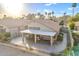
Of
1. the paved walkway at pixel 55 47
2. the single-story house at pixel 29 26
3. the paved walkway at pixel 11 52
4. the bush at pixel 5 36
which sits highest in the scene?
the single-story house at pixel 29 26

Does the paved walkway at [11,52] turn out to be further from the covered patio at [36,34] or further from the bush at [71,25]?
the bush at [71,25]

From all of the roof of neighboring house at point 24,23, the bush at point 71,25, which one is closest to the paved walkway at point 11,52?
the roof of neighboring house at point 24,23

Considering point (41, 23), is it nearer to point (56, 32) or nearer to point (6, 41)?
point (56, 32)

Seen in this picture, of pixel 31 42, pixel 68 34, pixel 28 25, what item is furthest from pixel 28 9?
pixel 68 34

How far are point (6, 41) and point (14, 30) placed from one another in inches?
5.0

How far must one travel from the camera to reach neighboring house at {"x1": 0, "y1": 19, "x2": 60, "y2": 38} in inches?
62.5

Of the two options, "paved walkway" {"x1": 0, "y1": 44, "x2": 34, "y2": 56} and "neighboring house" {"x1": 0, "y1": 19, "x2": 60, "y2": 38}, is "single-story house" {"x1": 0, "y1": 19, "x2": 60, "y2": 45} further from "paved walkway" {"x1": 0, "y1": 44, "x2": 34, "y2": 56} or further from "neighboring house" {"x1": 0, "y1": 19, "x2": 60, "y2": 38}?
"paved walkway" {"x1": 0, "y1": 44, "x2": 34, "y2": 56}

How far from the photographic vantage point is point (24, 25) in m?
1.61

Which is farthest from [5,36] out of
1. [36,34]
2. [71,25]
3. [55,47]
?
[71,25]

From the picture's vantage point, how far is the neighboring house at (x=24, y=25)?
5.21 feet

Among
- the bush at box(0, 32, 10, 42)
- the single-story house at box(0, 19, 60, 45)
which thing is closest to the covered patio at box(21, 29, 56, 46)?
the single-story house at box(0, 19, 60, 45)

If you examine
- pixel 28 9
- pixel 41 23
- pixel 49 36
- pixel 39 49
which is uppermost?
pixel 28 9

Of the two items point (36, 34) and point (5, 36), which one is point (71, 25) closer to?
point (36, 34)

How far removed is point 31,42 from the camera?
5.26 ft
